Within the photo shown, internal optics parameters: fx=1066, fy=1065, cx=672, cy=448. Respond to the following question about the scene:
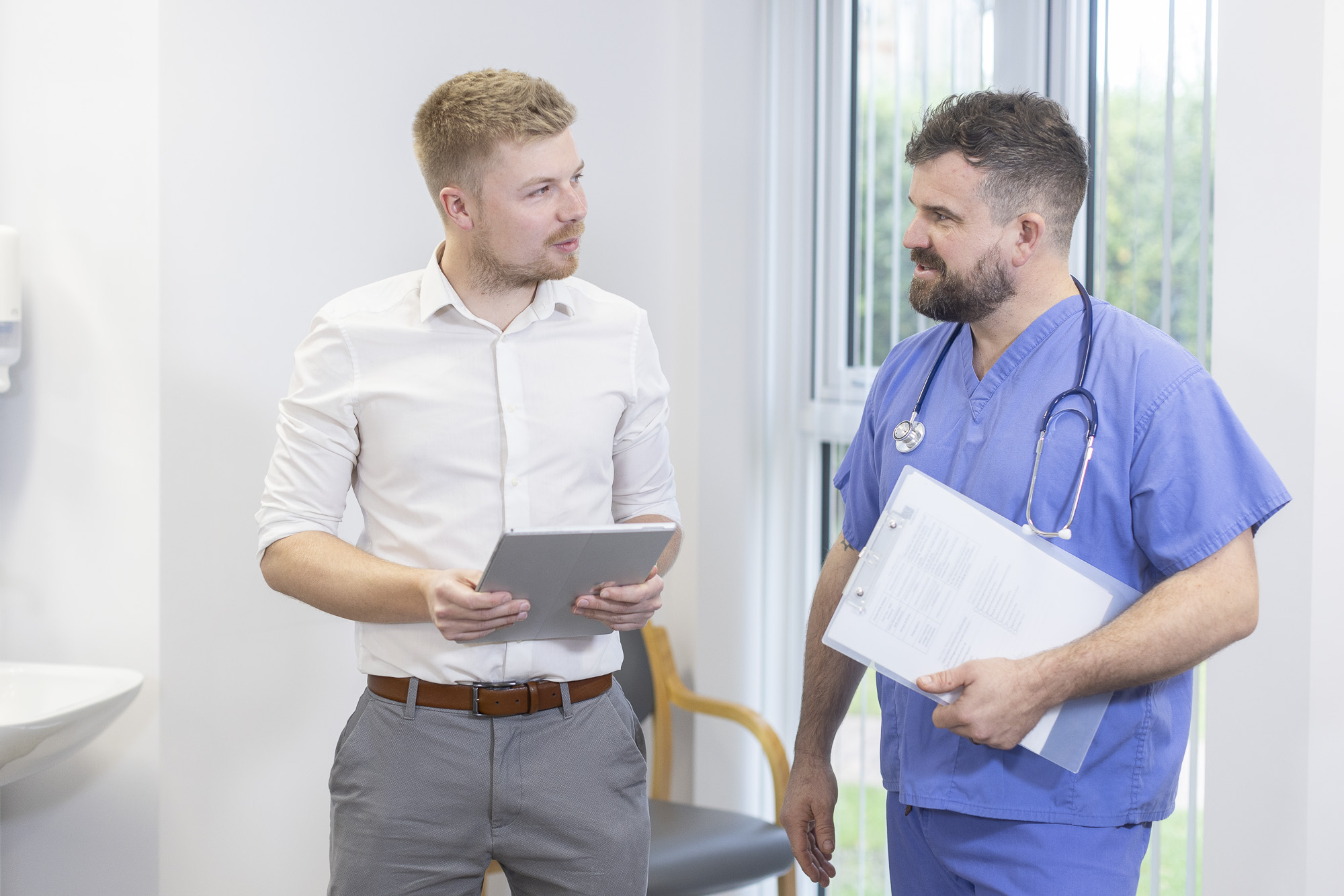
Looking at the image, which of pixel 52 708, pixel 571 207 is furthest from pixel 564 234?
pixel 52 708

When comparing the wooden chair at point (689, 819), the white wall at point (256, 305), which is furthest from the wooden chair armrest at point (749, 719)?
the white wall at point (256, 305)

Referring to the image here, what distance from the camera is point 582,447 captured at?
143 centimetres

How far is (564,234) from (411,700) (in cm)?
64

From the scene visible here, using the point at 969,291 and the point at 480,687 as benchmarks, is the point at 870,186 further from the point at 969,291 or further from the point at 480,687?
the point at 480,687

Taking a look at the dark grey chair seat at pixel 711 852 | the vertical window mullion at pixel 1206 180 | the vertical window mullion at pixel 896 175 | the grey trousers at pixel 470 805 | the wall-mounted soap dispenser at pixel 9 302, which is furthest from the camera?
the vertical window mullion at pixel 896 175

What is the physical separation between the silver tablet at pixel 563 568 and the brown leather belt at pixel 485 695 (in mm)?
67

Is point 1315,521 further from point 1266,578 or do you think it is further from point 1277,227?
point 1277,227

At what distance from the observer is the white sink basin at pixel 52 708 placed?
5.55ft

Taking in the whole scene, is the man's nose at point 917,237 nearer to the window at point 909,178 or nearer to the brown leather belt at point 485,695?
the window at point 909,178

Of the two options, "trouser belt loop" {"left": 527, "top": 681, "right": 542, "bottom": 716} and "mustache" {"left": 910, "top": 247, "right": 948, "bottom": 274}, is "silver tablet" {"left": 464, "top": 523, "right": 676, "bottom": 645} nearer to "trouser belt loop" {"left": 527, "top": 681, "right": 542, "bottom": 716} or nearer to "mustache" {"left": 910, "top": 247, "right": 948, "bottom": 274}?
"trouser belt loop" {"left": 527, "top": 681, "right": 542, "bottom": 716}

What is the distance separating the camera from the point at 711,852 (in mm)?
2113

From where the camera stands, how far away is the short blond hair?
1.38 m

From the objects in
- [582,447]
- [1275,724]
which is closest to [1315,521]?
[1275,724]

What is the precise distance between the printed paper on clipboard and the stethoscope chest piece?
0.18m
